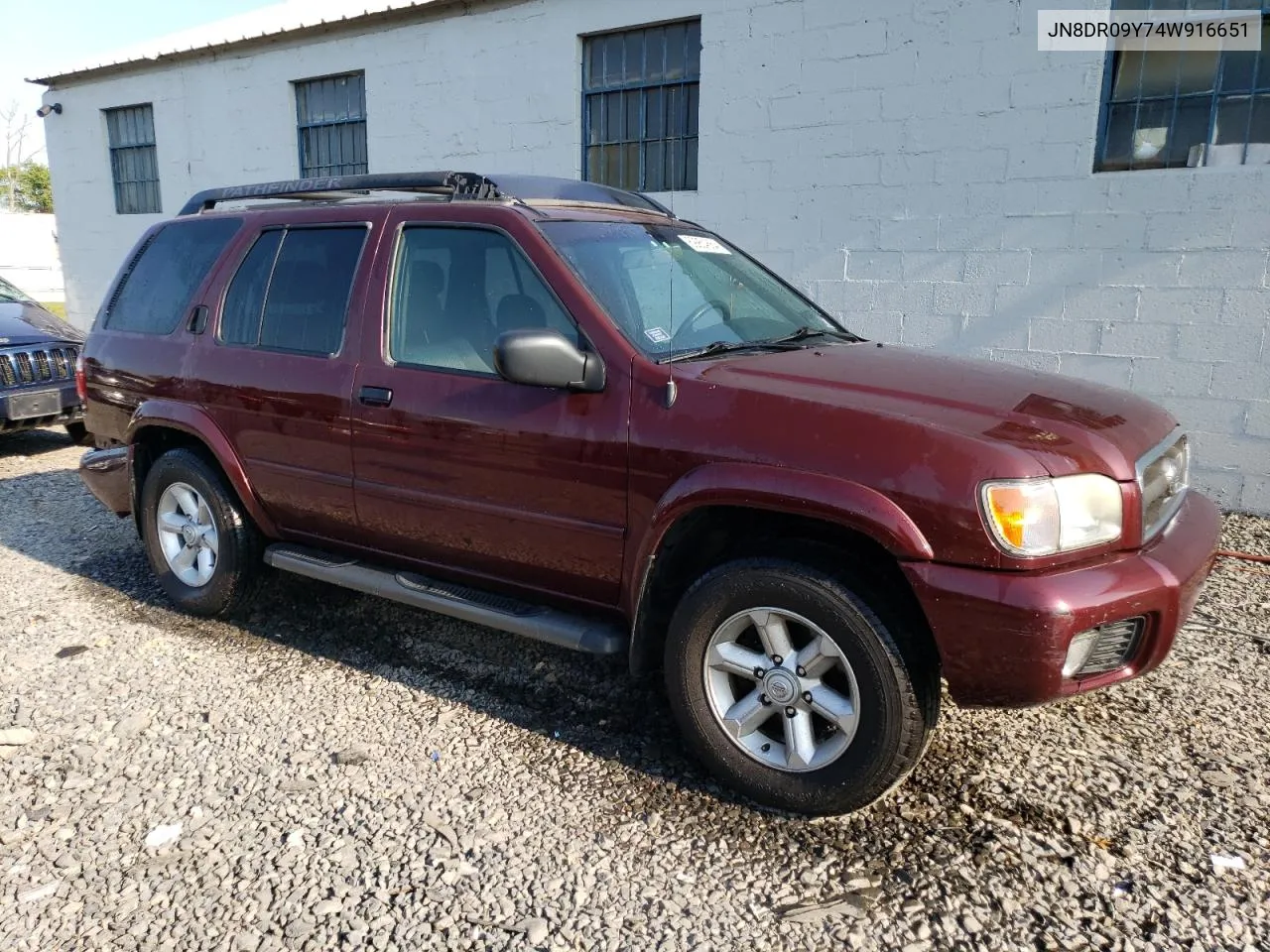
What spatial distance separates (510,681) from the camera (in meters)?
3.78

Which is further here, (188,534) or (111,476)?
(111,476)

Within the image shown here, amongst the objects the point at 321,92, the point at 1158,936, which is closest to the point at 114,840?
the point at 1158,936

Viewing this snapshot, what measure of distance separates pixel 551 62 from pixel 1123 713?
7.67m

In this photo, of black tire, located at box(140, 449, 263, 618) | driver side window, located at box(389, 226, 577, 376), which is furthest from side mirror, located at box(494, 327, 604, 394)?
black tire, located at box(140, 449, 263, 618)

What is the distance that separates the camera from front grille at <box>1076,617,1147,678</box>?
2551mm

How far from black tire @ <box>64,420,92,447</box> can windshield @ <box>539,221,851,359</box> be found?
6.56 meters

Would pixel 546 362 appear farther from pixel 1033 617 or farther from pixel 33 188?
pixel 33 188

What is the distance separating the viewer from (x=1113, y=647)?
8.51 ft

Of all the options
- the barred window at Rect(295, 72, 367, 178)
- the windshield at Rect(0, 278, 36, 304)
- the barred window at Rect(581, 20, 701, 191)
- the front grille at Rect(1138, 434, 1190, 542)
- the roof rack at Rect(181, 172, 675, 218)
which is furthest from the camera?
the barred window at Rect(295, 72, 367, 178)

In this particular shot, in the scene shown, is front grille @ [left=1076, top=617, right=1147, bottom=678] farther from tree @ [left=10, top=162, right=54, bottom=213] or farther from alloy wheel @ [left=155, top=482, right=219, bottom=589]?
tree @ [left=10, top=162, right=54, bottom=213]

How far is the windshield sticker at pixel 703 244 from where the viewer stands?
384cm

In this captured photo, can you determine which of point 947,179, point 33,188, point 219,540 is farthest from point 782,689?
point 33,188

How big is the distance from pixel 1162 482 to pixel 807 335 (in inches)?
53.4

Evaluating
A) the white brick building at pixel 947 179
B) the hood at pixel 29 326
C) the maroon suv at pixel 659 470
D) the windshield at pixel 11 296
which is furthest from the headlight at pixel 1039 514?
the windshield at pixel 11 296
